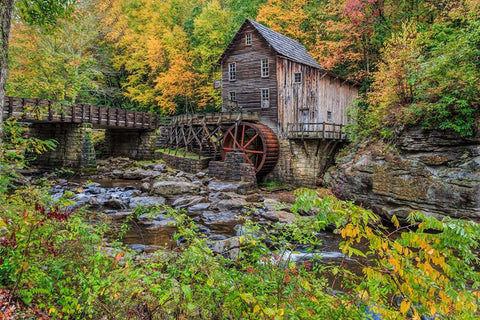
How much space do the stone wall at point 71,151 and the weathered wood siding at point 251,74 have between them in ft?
31.5

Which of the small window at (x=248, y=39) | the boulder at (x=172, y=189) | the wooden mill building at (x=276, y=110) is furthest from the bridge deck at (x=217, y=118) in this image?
the boulder at (x=172, y=189)

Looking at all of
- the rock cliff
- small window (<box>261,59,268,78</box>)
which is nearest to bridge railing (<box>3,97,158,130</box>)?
small window (<box>261,59,268,78</box>)

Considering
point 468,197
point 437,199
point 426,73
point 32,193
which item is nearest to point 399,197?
point 437,199

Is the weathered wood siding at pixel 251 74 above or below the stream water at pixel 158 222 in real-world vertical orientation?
above

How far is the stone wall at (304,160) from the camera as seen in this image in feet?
50.4

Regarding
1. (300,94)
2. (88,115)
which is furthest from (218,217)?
(88,115)

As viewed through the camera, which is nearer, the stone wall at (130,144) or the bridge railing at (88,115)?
the bridge railing at (88,115)

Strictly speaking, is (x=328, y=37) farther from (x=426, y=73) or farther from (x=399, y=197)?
(x=399, y=197)

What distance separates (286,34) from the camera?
73.5 ft

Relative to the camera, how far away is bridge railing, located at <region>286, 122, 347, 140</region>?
14559mm

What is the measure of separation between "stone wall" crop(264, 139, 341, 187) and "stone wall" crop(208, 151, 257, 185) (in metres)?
2.11

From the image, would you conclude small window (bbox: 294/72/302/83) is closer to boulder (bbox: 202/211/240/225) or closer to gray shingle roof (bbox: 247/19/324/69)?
gray shingle roof (bbox: 247/19/324/69)

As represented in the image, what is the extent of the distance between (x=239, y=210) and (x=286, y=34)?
56.1ft

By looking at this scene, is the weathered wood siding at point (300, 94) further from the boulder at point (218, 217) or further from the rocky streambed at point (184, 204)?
the boulder at point (218, 217)
